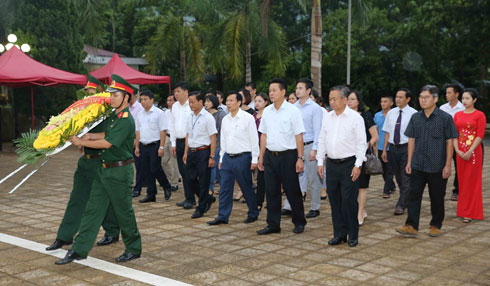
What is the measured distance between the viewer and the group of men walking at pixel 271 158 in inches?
221

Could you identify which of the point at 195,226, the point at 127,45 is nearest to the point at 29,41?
the point at 195,226

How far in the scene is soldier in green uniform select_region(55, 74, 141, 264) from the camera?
18.0ft

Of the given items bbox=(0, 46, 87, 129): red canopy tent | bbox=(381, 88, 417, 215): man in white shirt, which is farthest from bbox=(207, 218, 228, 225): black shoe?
bbox=(0, 46, 87, 129): red canopy tent

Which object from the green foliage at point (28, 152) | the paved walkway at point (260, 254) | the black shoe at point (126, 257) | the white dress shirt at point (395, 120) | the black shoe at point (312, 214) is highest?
the white dress shirt at point (395, 120)

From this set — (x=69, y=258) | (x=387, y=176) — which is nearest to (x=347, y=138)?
(x=69, y=258)

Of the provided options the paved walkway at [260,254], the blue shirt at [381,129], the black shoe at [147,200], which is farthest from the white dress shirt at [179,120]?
the blue shirt at [381,129]

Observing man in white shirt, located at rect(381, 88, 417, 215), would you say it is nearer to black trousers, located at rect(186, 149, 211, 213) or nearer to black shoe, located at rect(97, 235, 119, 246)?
black trousers, located at rect(186, 149, 211, 213)

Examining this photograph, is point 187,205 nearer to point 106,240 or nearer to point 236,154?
point 236,154

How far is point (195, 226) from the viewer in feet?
24.2

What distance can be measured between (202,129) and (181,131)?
30.0 inches

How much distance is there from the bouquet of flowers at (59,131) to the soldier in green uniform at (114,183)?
145mm

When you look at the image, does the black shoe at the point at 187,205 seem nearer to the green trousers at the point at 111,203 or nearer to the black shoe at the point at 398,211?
the green trousers at the point at 111,203

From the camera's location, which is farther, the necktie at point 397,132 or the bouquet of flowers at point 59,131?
the necktie at point 397,132

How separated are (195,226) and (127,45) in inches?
1431
